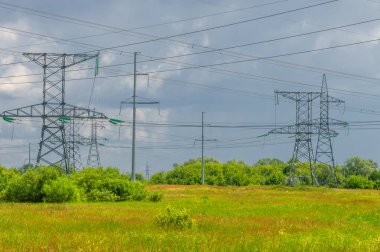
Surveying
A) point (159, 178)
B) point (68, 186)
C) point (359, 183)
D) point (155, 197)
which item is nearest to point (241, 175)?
point (159, 178)

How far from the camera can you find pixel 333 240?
19078mm

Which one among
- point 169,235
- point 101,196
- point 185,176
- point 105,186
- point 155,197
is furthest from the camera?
point 185,176

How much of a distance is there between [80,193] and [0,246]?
30.5 m

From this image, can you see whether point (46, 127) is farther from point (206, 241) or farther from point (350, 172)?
point (350, 172)

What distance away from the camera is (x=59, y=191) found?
4209 cm

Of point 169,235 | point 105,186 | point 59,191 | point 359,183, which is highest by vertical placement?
point 359,183

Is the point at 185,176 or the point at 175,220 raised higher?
the point at 185,176

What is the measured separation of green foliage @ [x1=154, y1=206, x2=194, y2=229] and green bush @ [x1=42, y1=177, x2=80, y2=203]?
2062 centimetres

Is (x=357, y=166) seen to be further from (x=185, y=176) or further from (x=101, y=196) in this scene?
(x=101, y=196)

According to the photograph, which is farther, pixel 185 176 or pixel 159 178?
pixel 159 178

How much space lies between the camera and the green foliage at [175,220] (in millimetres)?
22203

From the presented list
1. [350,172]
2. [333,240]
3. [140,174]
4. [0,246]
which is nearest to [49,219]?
[0,246]

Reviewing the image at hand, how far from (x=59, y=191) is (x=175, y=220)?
21705 millimetres

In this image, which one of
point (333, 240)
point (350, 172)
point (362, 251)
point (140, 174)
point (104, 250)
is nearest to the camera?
point (104, 250)
